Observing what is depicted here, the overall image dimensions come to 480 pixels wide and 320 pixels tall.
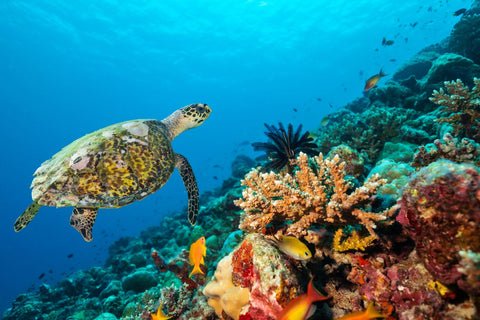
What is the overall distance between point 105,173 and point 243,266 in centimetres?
264

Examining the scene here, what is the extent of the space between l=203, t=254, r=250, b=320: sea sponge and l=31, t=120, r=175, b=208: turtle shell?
1.95 metres

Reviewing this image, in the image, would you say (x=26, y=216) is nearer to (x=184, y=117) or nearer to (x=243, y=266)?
(x=184, y=117)

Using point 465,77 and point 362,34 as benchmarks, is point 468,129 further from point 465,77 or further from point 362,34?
point 362,34

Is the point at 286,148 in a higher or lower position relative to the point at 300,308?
higher

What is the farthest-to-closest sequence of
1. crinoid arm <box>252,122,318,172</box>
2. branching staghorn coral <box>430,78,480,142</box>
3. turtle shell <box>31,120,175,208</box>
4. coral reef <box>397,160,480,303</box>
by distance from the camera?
1. crinoid arm <box>252,122,318,172</box>
2. branching staghorn coral <box>430,78,480,142</box>
3. turtle shell <box>31,120,175,208</box>
4. coral reef <box>397,160,480,303</box>

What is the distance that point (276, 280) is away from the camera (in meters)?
1.77

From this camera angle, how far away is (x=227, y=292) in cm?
218

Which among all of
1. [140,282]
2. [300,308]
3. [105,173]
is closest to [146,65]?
[140,282]

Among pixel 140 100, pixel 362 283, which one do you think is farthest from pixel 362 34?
pixel 140 100

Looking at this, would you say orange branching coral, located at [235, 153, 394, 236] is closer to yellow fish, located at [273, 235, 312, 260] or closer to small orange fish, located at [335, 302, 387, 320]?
yellow fish, located at [273, 235, 312, 260]

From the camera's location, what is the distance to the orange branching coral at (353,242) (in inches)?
77.2

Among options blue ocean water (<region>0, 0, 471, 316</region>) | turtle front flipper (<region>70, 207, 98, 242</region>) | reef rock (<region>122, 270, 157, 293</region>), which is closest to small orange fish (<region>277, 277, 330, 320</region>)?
turtle front flipper (<region>70, 207, 98, 242</region>)

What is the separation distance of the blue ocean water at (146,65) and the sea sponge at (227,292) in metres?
15.8

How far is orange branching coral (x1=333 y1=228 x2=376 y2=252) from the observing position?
1.96 metres
